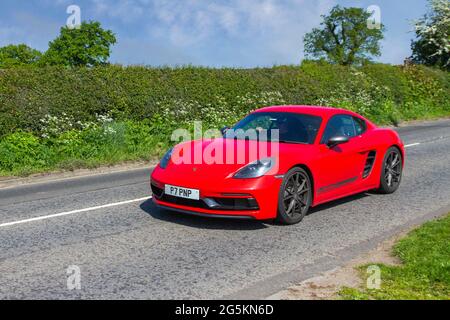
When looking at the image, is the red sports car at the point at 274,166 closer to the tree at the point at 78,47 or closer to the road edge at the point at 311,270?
the road edge at the point at 311,270

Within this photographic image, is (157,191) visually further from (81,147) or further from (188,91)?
(188,91)

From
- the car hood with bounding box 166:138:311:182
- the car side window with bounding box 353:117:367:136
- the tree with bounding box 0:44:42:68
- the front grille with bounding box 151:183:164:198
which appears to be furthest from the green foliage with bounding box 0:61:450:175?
the tree with bounding box 0:44:42:68

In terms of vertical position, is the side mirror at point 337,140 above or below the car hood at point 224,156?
above

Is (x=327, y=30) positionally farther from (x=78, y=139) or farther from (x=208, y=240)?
(x=208, y=240)

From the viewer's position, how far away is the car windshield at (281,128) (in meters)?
7.70

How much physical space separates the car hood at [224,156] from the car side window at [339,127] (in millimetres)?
555

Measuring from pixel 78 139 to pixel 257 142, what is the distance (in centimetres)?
743

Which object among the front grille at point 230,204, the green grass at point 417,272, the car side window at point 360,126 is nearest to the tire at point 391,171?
the car side window at point 360,126

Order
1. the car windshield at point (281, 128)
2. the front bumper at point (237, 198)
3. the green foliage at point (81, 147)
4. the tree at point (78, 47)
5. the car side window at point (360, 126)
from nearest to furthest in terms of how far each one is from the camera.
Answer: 1. the front bumper at point (237, 198)
2. the car windshield at point (281, 128)
3. the car side window at point (360, 126)
4. the green foliage at point (81, 147)
5. the tree at point (78, 47)

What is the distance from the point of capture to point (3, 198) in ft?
31.0

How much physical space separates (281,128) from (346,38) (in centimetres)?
7716

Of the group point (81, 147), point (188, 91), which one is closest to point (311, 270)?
point (81, 147)

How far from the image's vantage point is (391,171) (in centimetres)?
923

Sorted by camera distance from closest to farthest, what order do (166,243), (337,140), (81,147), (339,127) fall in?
(166,243) → (337,140) → (339,127) → (81,147)
